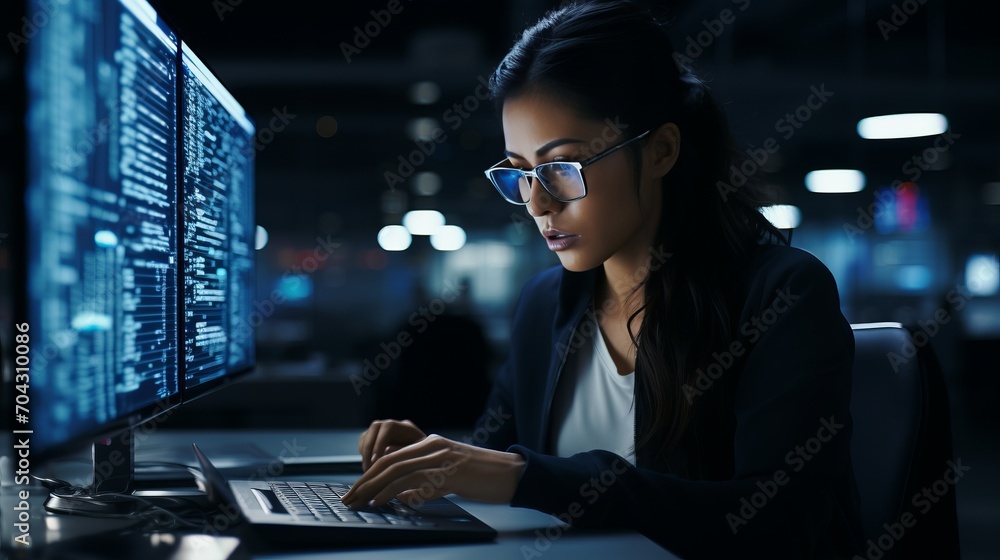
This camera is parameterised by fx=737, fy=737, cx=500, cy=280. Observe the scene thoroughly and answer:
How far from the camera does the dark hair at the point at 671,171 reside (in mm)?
1104

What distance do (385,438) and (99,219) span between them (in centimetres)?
47

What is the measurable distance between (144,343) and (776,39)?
5625 millimetres

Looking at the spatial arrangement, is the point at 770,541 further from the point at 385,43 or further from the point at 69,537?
the point at 385,43

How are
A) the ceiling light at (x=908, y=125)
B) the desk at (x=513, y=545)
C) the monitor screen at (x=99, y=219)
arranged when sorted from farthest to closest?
the ceiling light at (x=908, y=125)
the desk at (x=513, y=545)
the monitor screen at (x=99, y=219)

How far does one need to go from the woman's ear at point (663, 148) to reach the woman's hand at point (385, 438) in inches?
22.5

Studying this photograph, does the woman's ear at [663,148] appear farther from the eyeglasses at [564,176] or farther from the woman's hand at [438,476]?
the woman's hand at [438,476]

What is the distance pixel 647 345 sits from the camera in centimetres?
113

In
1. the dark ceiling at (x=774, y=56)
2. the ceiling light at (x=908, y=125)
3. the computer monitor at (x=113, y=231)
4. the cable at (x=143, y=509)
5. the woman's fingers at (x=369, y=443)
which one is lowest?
the cable at (x=143, y=509)

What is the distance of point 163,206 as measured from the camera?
0.84m

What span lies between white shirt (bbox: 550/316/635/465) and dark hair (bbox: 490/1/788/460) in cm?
8

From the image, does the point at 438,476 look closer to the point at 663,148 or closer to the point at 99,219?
the point at 99,219

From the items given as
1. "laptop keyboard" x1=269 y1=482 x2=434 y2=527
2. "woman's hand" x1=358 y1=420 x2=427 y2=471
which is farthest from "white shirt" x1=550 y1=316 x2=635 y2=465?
"laptop keyboard" x1=269 y1=482 x2=434 y2=527

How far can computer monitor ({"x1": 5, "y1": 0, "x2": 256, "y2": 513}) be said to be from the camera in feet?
1.86

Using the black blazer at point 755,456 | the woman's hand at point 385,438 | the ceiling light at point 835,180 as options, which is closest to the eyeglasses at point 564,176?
the black blazer at point 755,456
